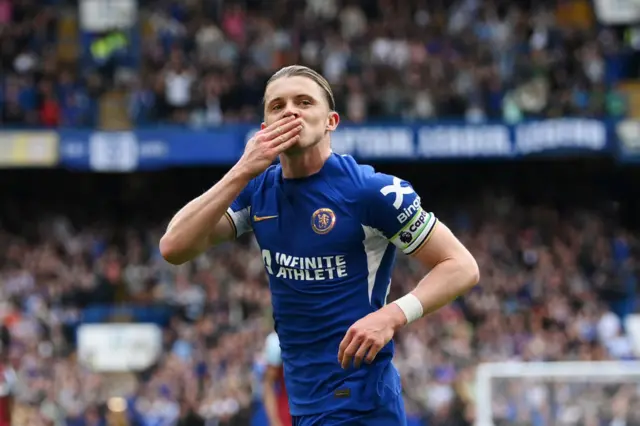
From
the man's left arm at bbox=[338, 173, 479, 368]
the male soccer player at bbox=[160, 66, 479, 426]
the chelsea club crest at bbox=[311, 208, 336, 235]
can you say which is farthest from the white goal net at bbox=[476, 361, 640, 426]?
the chelsea club crest at bbox=[311, 208, 336, 235]

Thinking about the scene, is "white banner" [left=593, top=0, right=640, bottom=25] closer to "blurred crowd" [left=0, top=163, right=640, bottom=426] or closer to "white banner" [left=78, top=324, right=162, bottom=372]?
"blurred crowd" [left=0, top=163, right=640, bottom=426]

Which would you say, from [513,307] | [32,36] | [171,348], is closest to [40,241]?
[32,36]

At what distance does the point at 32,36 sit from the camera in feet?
71.4

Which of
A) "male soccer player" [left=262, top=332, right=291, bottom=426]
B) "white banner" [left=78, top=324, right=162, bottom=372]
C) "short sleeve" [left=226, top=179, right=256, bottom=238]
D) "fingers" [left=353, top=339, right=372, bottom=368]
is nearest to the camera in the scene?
"fingers" [left=353, top=339, right=372, bottom=368]

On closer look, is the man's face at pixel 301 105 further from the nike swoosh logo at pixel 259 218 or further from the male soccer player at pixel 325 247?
the nike swoosh logo at pixel 259 218

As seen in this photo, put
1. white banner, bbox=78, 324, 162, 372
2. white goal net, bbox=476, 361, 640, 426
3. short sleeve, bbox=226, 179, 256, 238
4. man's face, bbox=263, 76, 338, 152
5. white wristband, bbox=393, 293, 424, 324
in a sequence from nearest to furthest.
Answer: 1. white wristband, bbox=393, 293, 424, 324
2. man's face, bbox=263, 76, 338, 152
3. short sleeve, bbox=226, 179, 256, 238
4. white goal net, bbox=476, 361, 640, 426
5. white banner, bbox=78, 324, 162, 372

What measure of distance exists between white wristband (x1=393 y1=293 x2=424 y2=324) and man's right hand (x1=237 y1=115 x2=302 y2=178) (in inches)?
24.7

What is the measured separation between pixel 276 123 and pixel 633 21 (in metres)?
18.8

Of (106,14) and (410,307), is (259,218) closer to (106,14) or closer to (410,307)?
(410,307)

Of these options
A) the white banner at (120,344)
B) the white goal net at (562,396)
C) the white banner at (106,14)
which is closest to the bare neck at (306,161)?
the white goal net at (562,396)

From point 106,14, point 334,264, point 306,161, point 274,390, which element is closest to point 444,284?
point 334,264

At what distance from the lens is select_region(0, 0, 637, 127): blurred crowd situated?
65.9ft

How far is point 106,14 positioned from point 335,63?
4573 mm

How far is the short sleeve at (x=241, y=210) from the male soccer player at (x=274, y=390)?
4048 millimetres
